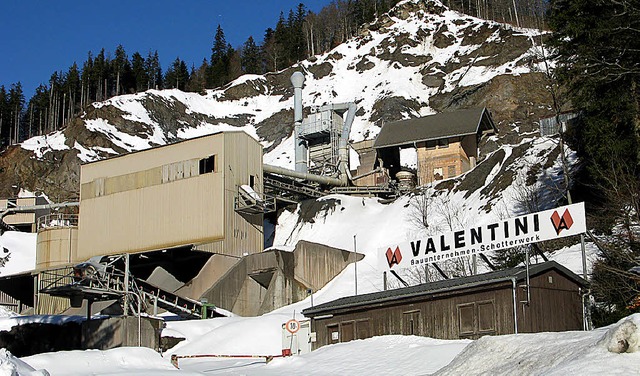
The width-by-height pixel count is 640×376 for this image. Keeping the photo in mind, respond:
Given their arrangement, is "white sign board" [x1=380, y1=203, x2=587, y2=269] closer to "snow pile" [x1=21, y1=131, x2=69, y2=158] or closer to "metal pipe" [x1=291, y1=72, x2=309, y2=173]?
"metal pipe" [x1=291, y1=72, x2=309, y2=173]

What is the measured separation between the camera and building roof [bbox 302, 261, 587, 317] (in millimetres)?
25422

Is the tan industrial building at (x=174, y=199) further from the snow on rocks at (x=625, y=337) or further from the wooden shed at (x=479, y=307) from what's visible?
the snow on rocks at (x=625, y=337)

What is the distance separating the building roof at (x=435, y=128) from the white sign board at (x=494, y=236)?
33964 mm

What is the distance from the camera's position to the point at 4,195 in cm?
9219

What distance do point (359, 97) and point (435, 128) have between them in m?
39.3

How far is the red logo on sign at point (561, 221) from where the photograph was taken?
2661 centimetres

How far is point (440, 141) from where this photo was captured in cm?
6550

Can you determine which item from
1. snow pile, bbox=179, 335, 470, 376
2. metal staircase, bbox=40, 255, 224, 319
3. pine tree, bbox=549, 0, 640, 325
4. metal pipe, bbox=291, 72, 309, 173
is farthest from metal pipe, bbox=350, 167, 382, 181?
snow pile, bbox=179, 335, 470, 376

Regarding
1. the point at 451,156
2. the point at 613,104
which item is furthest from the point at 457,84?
the point at 613,104

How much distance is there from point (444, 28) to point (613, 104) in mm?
83330

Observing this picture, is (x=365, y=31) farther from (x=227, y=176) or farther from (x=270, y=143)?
(x=227, y=176)

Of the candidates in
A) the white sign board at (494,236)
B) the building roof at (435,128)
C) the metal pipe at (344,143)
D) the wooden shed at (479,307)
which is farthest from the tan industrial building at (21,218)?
the wooden shed at (479,307)

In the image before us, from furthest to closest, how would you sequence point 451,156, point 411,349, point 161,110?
1. point 161,110
2. point 451,156
3. point 411,349

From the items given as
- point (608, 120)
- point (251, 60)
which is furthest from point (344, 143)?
point (251, 60)
